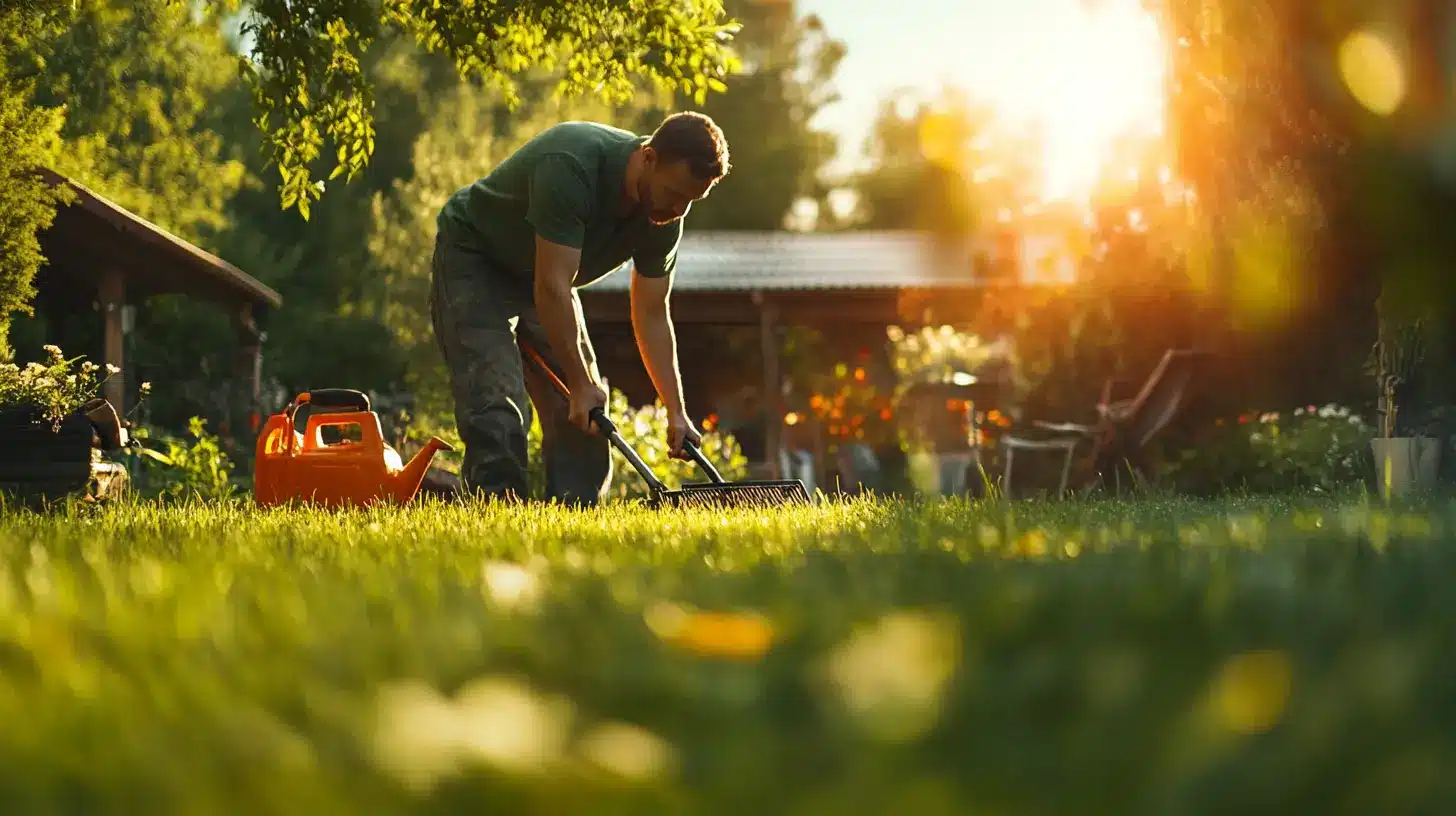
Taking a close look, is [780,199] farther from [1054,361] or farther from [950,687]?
[950,687]

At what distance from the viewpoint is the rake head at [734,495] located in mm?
5523

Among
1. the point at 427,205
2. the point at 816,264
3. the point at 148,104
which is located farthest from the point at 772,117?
the point at 816,264

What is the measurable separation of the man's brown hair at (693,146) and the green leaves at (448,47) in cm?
219

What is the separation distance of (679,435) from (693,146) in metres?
1.11

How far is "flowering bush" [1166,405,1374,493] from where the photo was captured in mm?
9319

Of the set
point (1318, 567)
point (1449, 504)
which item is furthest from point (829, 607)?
point (1449, 504)

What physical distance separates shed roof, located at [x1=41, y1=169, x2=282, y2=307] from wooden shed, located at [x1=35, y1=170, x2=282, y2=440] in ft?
0.04

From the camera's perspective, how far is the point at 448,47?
7812 mm

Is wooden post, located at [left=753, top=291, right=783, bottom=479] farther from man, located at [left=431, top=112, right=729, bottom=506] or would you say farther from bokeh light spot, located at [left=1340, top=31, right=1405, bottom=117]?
bokeh light spot, located at [left=1340, top=31, right=1405, bottom=117]

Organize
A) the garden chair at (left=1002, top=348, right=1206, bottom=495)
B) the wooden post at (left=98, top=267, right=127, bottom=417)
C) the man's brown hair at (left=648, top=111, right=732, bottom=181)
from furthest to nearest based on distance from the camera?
the wooden post at (left=98, top=267, right=127, bottom=417)
the garden chair at (left=1002, top=348, right=1206, bottom=495)
the man's brown hair at (left=648, top=111, right=732, bottom=181)

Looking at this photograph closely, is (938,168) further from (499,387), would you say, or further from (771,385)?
(499,387)

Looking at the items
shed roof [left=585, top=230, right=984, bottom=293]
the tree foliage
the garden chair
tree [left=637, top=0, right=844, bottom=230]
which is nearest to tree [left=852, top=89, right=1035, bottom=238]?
tree [left=637, top=0, right=844, bottom=230]

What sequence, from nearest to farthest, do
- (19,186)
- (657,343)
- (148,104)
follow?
(657,343), (19,186), (148,104)

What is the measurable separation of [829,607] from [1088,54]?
8.72m
